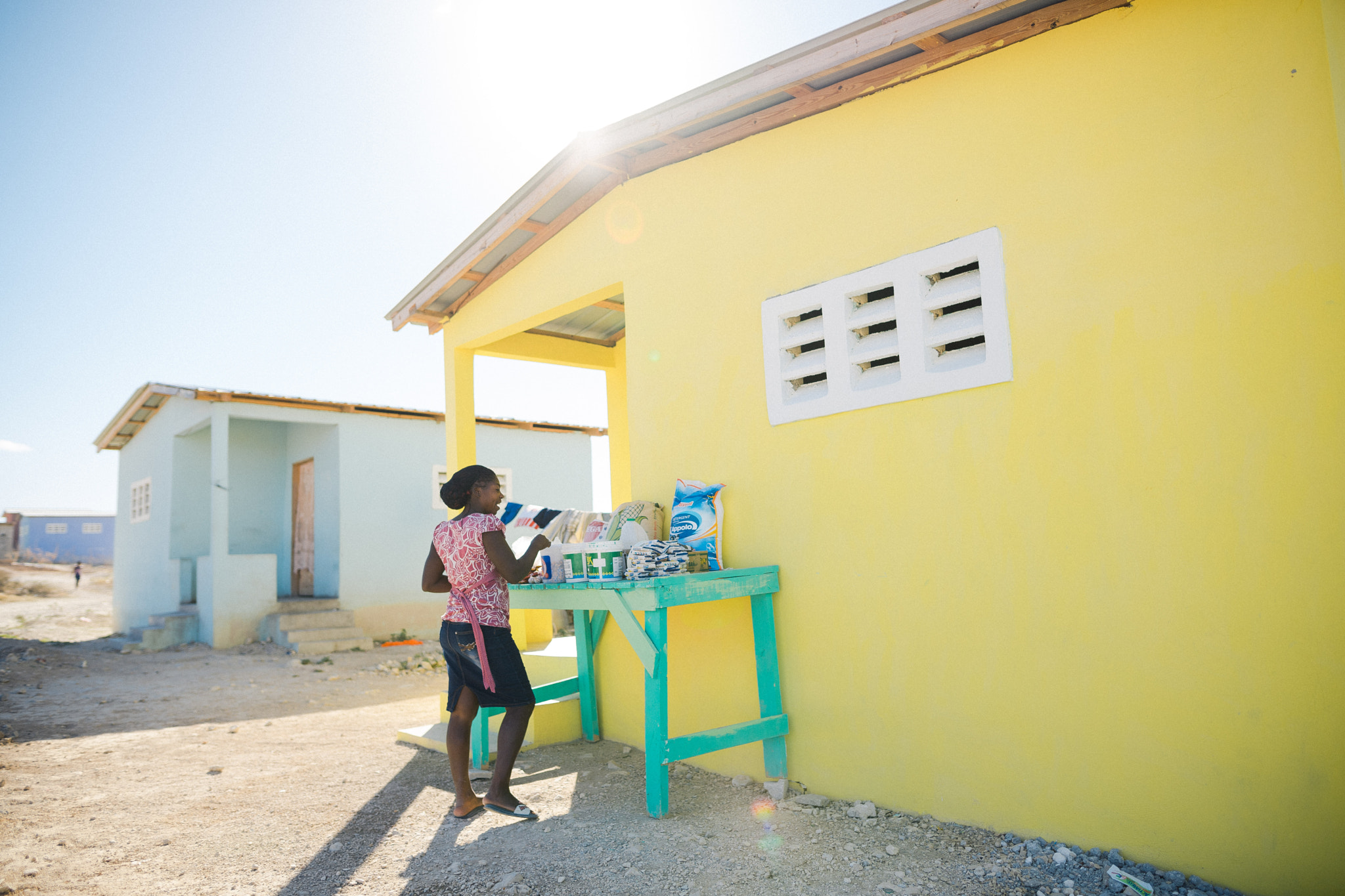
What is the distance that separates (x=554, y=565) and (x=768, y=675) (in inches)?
50.7

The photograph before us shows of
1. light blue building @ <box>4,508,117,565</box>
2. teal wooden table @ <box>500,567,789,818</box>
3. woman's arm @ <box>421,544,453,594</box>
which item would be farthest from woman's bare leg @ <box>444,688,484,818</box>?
light blue building @ <box>4,508,117,565</box>

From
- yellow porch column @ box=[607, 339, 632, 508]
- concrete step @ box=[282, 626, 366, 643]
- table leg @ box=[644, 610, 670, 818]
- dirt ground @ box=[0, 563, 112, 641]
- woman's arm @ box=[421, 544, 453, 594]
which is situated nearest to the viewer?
table leg @ box=[644, 610, 670, 818]

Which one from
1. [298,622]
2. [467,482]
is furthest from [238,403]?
[467,482]

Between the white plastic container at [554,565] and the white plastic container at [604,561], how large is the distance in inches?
10.8

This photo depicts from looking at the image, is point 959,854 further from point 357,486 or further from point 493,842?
point 357,486

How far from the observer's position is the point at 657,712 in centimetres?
361

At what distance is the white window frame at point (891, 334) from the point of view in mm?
3508

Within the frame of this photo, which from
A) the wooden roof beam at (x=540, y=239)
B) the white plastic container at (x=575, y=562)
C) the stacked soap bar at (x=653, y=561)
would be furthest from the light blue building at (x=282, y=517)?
the stacked soap bar at (x=653, y=561)

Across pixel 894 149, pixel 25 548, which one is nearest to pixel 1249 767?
pixel 894 149

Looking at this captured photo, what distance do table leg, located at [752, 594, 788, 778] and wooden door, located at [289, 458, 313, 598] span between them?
10.7 meters

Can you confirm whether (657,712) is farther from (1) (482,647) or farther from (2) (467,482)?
(2) (467,482)

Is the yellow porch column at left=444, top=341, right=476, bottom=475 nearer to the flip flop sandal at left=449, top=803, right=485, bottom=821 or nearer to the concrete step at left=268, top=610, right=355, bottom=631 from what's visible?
the flip flop sandal at left=449, top=803, right=485, bottom=821

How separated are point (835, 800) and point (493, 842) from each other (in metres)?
1.66

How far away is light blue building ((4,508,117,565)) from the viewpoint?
33469 mm
